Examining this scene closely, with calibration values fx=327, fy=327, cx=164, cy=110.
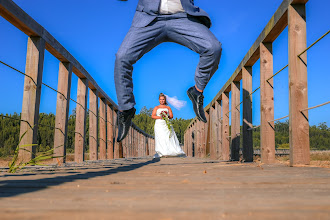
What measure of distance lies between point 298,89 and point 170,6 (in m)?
1.01

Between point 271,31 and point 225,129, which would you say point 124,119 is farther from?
point 225,129

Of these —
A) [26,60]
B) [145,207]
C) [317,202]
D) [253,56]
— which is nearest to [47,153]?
[26,60]

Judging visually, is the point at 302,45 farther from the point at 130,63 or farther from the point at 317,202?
the point at 317,202

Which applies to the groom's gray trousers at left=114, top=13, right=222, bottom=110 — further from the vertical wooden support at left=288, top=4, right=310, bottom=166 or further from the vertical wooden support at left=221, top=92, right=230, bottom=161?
the vertical wooden support at left=221, top=92, right=230, bottom=161

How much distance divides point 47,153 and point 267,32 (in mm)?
2061

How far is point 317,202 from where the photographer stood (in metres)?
0.65

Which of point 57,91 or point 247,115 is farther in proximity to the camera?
point 247,115

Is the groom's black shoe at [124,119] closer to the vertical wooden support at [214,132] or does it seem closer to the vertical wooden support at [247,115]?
the vertical wooden support at [247,115]

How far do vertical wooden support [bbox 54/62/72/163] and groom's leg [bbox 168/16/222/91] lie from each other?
173 cm

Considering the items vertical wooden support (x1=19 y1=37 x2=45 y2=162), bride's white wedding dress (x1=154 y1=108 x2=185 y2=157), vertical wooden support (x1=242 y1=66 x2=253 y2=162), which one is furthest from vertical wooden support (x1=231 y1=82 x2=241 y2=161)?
bride's white wedding dress (x1=154 y1=108 x2=185 y2=157)

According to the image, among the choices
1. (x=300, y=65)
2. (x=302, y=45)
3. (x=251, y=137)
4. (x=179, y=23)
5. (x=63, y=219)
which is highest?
(x=179, y=23)

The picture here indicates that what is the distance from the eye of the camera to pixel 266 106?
2.98 metres

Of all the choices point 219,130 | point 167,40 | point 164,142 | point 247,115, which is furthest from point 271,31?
point 164,142

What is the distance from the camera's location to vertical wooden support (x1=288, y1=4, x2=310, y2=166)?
209 cm
